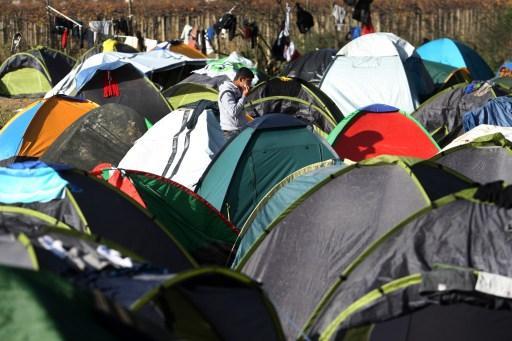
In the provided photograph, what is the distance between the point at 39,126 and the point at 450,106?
18.2 feet

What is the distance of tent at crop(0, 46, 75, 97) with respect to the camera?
21078 millimetres

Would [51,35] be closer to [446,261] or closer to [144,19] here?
[144,19]

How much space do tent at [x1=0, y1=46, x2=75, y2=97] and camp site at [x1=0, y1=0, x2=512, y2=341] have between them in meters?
4.50

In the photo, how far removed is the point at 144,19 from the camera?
2688cm

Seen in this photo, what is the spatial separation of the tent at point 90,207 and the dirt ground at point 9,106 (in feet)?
32.3

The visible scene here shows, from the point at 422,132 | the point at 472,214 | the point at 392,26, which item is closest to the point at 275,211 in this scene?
the point at 472,214

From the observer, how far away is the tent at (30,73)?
21.1m

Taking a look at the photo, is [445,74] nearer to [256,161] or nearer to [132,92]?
[132,92]

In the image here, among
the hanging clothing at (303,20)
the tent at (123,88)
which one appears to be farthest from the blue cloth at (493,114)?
the hanging clothing at (303,20)

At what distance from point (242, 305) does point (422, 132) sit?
710cm

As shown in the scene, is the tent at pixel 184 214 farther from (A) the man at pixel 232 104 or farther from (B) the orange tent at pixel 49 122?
(B) the orange tent at pixel 49 122

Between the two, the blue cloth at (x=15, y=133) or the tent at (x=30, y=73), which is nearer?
the blue cloth at (x=15, y=133)

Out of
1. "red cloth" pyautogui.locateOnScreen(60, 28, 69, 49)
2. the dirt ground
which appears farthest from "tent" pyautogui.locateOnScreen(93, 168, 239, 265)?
"red cloth" pyautogui.locateOnScreen(60, 28, 69, 49)

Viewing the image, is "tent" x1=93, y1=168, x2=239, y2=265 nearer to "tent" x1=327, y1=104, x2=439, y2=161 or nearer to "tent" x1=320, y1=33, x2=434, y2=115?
"tent" x1=327, y1=104, x2=439, y2=161
